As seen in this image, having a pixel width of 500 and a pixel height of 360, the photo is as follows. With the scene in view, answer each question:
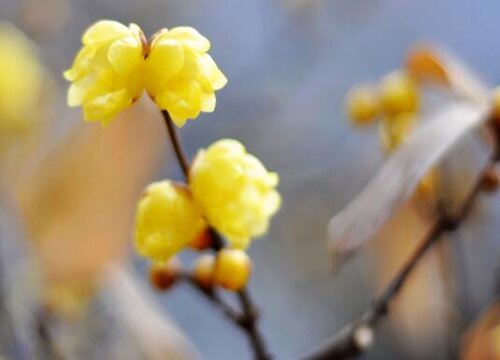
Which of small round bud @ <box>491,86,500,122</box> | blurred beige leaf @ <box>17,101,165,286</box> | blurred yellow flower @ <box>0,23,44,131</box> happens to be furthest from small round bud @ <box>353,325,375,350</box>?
blurred yellow flower @ <box>0,23,44,131</box>

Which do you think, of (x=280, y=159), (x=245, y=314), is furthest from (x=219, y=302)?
(x=280, y=159)

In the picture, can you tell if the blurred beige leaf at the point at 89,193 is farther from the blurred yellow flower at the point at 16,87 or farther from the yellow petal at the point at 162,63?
the yellow petal at the point at 162,63

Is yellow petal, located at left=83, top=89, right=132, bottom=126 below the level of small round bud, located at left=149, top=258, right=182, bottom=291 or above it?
above

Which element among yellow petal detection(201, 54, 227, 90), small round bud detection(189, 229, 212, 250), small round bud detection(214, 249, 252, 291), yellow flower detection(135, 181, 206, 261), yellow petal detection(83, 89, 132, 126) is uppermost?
yellow petal detection(83, 89, 132, 126)

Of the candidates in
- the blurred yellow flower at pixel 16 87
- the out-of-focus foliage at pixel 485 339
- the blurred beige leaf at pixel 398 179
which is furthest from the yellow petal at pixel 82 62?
the blurred yellow flower at pixel 16 87

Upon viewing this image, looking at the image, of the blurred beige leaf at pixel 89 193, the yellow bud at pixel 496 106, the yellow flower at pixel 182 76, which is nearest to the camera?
the yellow flower at pixel 182 76

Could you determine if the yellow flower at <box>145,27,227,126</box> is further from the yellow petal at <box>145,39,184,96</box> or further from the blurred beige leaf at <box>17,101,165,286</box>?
the blurred beige leaf at <box>17,101,165,286</box>

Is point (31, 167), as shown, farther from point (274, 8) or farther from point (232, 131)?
point (274, 8)
